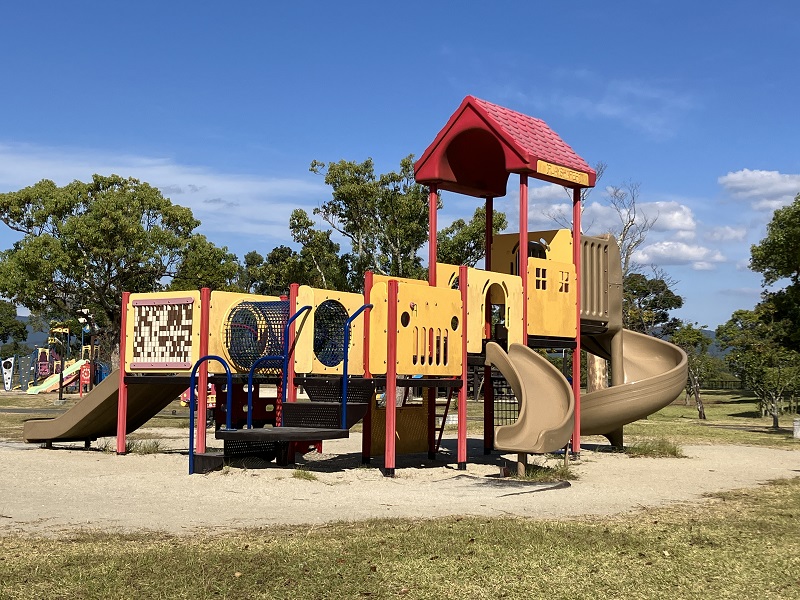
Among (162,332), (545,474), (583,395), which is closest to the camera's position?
(545,474)

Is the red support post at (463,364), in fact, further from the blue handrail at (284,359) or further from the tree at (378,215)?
the tree at (378,215)

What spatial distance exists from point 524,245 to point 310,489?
6702 mm

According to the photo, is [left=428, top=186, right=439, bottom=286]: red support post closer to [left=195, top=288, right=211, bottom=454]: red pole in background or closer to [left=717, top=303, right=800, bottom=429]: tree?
[left=195, top=288, right=211, bottom=454]: red pole in background

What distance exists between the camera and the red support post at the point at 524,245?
56.0ft

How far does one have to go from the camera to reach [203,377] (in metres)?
16.0

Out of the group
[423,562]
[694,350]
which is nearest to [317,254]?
[694,350]

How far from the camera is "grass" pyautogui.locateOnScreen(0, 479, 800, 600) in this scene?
6637 mm

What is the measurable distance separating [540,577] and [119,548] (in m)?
→ 3.32

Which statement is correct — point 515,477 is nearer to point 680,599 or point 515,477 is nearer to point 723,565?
point 723,565

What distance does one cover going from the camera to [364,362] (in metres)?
15.0

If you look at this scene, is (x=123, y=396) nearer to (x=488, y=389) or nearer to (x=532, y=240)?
(x=488, y=389)

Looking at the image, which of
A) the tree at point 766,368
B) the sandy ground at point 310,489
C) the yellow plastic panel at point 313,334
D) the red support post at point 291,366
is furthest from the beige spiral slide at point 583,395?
the tree at point 766,368

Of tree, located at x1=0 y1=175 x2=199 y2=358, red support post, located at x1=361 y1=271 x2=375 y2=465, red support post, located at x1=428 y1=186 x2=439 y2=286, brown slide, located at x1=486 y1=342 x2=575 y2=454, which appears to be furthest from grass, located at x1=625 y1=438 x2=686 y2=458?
tree, located at x1=0 y1=175 x2=199 y2=358

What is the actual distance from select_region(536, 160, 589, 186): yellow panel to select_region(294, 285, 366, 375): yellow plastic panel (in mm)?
4029
